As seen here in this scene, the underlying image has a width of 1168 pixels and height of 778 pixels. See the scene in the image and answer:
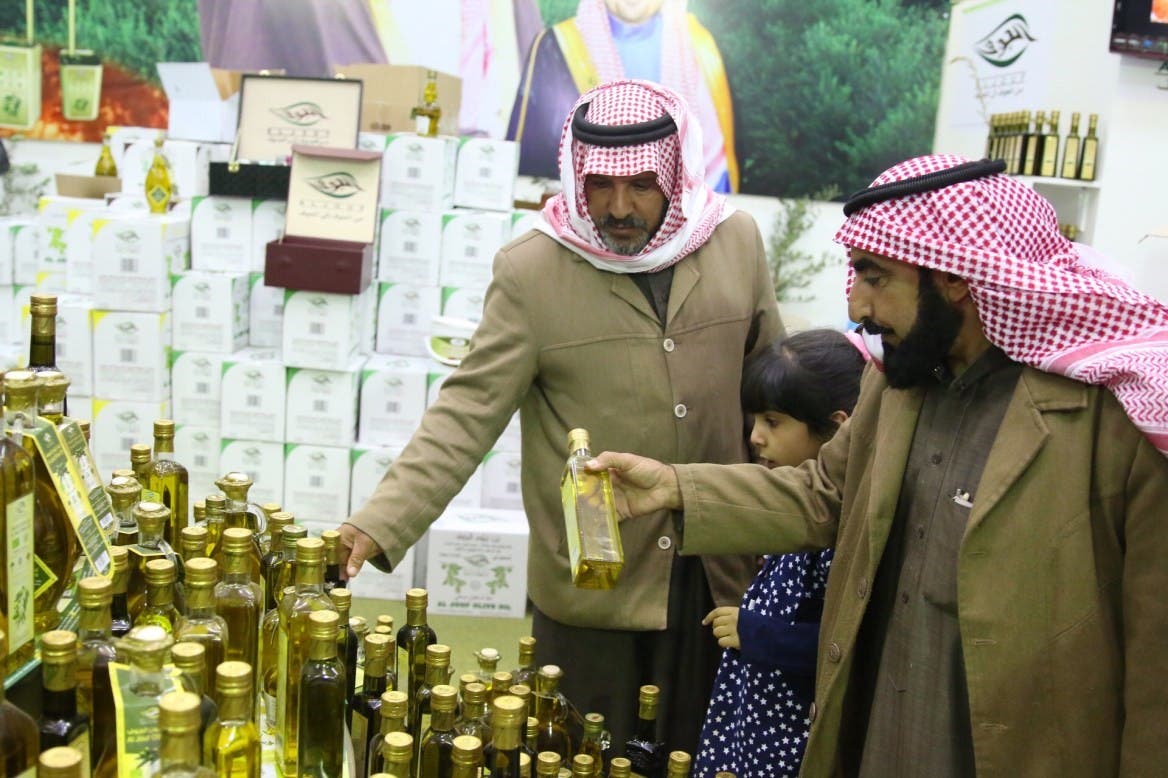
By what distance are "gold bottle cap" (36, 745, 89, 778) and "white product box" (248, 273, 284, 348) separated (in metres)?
3.99

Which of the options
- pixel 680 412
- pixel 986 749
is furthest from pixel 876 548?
pixel 680 412

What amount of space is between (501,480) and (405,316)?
811 mm

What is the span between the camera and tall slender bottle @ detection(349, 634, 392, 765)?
142cm

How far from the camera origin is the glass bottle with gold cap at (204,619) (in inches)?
45.8

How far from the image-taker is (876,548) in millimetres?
1642

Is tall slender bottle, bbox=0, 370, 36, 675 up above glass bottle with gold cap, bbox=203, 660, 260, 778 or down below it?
above

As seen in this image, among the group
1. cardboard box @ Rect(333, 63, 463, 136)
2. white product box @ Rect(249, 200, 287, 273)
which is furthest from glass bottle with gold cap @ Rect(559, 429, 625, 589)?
cardboard box @ Rect(333, 63, 463, 136)

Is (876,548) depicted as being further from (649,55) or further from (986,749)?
(649,55)

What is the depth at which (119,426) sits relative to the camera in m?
4.59

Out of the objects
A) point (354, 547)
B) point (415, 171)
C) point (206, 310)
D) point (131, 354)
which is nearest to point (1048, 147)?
point (415, 171)

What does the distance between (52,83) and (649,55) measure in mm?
3591

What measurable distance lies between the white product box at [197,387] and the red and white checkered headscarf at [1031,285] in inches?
140

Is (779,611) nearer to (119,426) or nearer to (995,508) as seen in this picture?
(995,508)

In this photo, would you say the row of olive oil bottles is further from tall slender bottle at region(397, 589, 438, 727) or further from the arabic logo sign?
tall slender bottle at region(397, 589, 438, 727)
